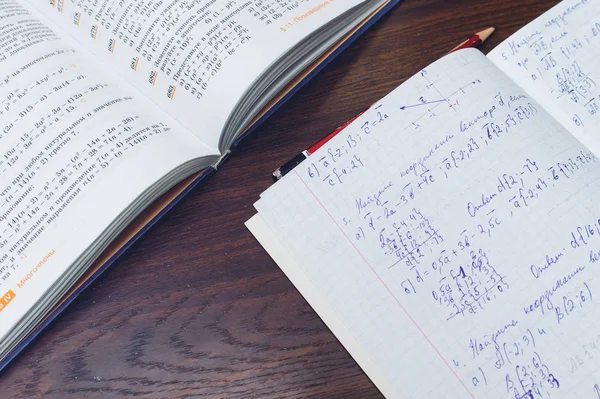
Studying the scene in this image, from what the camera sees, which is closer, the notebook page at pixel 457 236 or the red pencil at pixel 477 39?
the notebook page at pixel 457 236

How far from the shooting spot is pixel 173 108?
1.64 feet

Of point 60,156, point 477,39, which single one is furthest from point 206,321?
point 477,39

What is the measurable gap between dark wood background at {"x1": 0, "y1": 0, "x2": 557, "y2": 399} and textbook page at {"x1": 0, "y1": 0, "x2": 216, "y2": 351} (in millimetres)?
44

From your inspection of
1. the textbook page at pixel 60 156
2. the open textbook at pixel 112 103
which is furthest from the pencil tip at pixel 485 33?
the textbook page at pixel 60 156

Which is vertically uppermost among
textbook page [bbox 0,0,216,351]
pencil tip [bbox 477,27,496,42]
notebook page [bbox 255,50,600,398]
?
textbook page [bbox 0,0,216,351]

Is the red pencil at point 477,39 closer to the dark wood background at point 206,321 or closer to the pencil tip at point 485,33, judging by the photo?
the pencil tip at point 485,33

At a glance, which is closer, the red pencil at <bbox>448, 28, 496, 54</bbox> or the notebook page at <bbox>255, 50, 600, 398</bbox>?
the notebook page at <bbox>255, 50, 600, 398</bbox>

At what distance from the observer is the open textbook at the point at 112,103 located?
0.44 meters

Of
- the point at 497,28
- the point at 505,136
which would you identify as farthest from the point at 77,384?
the point at 497,28

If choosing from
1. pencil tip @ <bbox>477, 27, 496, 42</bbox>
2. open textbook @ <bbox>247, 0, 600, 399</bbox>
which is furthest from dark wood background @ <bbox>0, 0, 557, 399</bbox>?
pencil tip @ <bbox>477, 27, 496, 42</bbox>

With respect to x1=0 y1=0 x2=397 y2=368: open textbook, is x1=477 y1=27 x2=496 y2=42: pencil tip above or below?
below

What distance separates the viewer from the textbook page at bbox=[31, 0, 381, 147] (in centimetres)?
48

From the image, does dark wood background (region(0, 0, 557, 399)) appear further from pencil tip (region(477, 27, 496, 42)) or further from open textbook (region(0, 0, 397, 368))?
pencil tip (region(477, 27, 496, 42))

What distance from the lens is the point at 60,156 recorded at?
47cm
